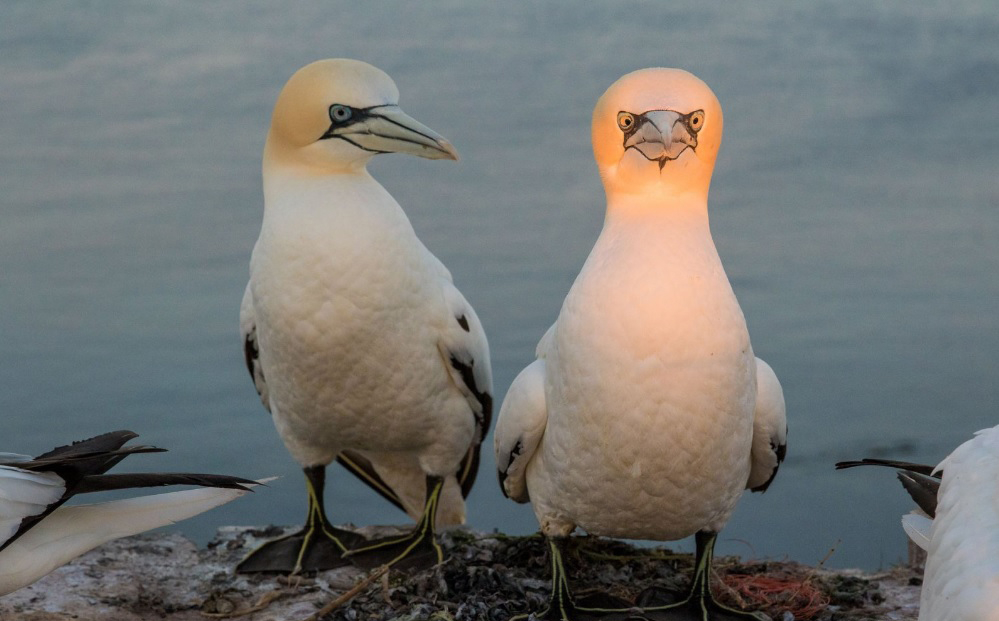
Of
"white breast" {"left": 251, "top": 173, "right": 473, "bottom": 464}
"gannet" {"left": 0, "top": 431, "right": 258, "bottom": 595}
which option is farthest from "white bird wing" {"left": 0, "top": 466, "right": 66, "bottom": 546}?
"white breast" {"left": 251, "top": 173, "right": 473, "bottom": 464}

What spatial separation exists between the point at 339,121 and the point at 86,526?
8.04 feet

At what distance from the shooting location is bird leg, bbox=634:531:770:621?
5891 mm

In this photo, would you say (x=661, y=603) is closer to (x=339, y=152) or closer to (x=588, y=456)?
(x=588, y=456)

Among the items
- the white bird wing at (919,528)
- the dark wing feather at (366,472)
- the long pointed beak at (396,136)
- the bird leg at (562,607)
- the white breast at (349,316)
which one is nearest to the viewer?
the white bird wing at (919,528)

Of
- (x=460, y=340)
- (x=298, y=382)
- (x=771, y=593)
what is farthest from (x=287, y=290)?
(x=771, y=593)

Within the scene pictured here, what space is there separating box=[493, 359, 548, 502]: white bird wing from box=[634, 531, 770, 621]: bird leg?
0.85m

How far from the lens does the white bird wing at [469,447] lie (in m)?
6.84

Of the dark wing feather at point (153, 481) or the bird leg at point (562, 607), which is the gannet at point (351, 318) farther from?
the dark wing feather at point (153, 481)

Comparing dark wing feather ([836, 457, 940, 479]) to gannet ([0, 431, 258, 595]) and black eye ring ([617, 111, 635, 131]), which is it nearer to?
black eye ring ([617, 111, 635, 131])

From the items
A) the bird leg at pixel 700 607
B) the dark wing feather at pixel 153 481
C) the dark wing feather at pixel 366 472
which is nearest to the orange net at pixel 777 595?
the bird leg at pixel 700 607

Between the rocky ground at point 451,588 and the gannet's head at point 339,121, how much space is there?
208 centimetres

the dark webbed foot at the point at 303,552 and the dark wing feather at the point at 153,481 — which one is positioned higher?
the dark wing feather at the point at 153,481

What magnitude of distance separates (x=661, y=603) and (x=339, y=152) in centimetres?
270

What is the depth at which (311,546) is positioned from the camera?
7250mm
